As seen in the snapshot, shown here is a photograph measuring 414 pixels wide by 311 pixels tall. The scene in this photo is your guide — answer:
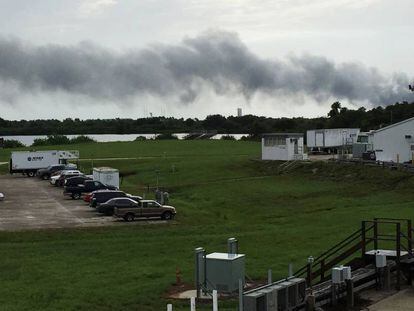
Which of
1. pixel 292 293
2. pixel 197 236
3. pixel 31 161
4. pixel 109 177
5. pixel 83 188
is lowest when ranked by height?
pixel 197 236

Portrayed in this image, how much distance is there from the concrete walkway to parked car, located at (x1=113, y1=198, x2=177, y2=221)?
23.6 metres

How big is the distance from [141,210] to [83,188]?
1508 centimetres

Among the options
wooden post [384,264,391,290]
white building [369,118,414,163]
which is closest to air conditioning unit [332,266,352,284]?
wooden post [384,264,391,290]

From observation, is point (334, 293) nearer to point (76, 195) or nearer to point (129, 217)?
point (129, 217)

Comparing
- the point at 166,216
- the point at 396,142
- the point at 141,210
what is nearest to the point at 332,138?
the point at 396,142

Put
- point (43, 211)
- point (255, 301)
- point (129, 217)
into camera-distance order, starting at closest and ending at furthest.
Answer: point (255, 301) → point (129, 217) → point (43, 211)

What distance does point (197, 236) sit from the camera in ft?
112

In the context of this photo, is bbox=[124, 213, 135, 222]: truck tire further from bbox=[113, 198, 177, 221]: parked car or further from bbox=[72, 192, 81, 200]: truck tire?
bbox=[72, 192, 81, 200]: truck tire

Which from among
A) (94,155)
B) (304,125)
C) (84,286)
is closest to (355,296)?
(84,286)

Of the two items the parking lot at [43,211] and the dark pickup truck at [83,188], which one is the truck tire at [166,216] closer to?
the parking lot at [43,211]

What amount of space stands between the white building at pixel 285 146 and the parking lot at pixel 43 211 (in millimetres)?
27038

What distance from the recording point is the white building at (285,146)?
75438mm

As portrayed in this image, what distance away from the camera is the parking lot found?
40.0 meters

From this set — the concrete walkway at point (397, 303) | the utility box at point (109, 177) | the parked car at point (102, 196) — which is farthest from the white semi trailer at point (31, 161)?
the concrete walkway at point (397, 303)
